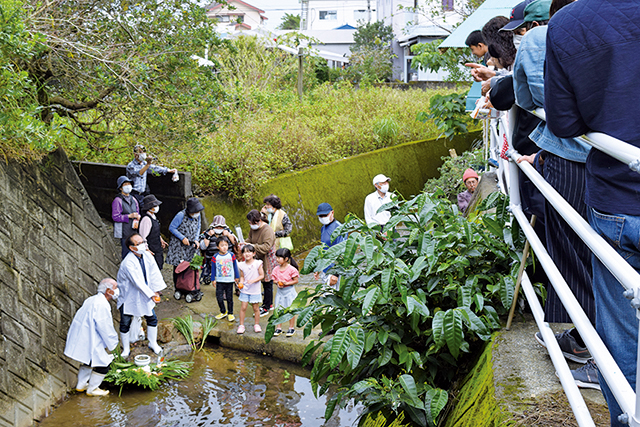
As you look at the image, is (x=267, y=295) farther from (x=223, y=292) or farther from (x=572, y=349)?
(x=572, y=349)

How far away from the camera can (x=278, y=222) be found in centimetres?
805

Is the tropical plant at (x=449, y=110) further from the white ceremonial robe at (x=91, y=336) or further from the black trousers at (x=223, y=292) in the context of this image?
the white ceremonial robe at (x=91, y=336)

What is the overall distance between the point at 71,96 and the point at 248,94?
6989 millimetres

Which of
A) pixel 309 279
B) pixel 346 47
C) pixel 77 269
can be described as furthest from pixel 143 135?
pixel 346 47

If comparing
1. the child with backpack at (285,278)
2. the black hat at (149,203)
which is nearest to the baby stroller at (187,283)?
the black hat at (149,203)

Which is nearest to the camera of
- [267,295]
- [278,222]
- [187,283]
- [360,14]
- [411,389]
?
[411,389]

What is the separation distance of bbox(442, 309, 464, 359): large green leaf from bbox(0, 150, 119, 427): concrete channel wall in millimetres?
4324

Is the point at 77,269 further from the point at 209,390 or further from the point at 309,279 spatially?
the point at 309,279

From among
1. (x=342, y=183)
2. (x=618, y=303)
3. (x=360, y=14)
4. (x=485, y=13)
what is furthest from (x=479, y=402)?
(x=360, y=14)

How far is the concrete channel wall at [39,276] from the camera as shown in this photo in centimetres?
527

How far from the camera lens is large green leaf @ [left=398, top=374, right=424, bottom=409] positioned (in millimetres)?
2500

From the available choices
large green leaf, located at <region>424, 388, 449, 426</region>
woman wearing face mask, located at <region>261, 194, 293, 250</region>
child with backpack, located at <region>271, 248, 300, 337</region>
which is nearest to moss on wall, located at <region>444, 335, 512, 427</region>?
large green leaf, located at <region>424, 388, 449, 426</region>

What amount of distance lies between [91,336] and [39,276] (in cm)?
86

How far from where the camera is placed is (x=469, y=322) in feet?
8.55
